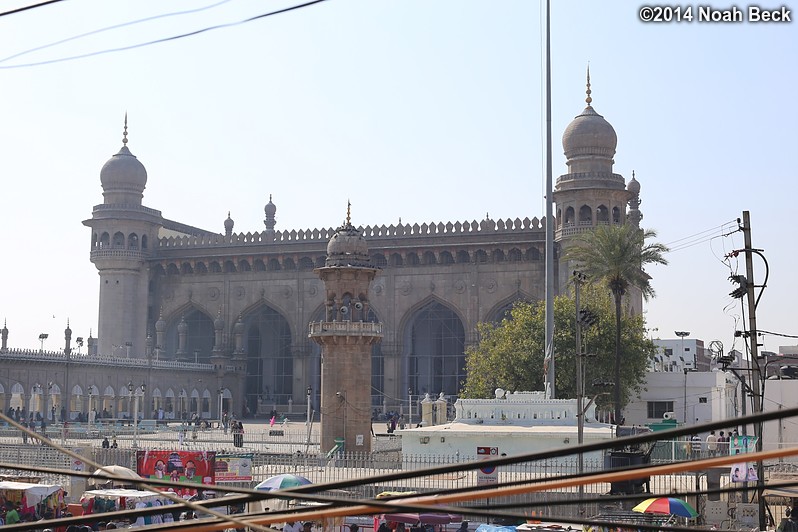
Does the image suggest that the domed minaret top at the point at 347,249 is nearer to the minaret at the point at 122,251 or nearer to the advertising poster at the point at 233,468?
the advertising poster at the point at 233,468

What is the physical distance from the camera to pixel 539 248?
45625 millimetres

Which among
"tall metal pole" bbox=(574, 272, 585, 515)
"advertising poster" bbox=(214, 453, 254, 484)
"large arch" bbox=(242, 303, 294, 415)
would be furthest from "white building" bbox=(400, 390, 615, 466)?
"large arch" bbox=(242, 303, 294, 415)

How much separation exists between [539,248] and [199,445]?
20.5 m

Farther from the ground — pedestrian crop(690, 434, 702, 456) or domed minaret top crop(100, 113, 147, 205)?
domed minaret top crop(100, 113, 147, 205)

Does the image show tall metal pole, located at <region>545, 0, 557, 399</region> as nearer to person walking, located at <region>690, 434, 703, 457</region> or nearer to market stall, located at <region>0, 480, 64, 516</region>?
person walking, located at <region>690, 434, 703, 457</region>

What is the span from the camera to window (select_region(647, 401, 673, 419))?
3716cm

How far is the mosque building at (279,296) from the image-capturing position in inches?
1687

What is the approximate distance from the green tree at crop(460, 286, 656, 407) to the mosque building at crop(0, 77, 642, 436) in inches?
324

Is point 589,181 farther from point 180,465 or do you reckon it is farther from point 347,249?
point 180,465

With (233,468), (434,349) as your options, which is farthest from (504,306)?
(233,468)

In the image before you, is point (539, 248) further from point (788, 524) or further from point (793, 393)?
point (788, 524)

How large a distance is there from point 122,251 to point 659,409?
2710cm

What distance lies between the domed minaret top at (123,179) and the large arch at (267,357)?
27.1ft

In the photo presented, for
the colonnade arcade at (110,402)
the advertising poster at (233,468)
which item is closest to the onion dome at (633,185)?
the colonnade arcade at (110,402)
